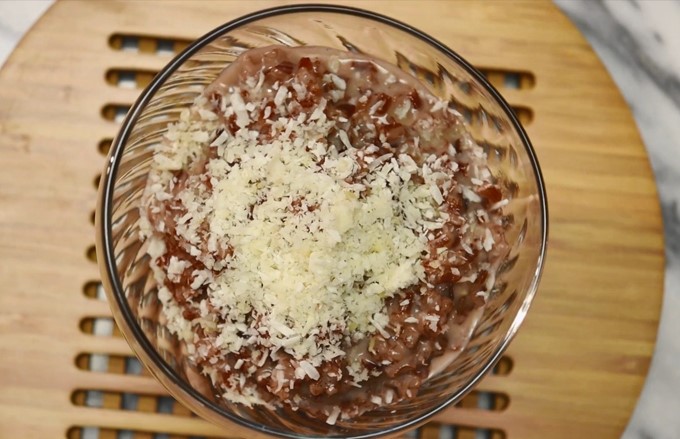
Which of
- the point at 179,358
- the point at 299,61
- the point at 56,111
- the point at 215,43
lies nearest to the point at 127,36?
the point at 56,111

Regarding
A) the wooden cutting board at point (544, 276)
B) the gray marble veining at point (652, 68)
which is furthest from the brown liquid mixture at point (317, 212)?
the gray marble veining at point (652, 68)

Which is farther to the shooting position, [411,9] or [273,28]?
[411,9]

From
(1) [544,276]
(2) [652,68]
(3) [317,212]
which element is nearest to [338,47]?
(3) [317,212]

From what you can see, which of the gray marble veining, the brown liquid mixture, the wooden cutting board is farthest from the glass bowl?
the gray marble veining

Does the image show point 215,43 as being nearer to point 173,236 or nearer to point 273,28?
point 273,28

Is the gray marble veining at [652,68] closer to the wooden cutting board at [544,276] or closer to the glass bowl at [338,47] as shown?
the wooden cutting board at [544,276]

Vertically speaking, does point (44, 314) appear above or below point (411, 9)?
below

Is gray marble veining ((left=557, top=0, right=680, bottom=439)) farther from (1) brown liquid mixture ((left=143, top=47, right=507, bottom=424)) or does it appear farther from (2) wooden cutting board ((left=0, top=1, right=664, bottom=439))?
(1) brown liquid mixture ((left=143, top=47, right=507, bottom=424))
